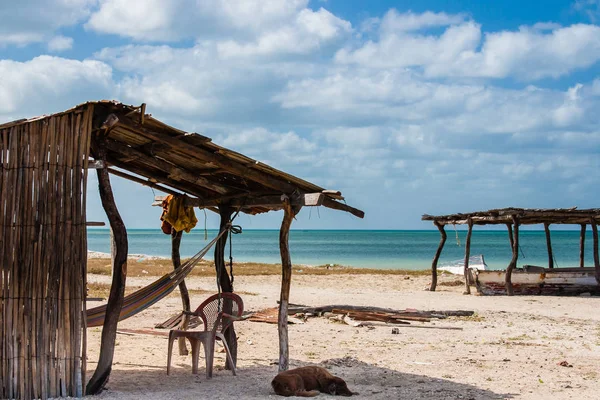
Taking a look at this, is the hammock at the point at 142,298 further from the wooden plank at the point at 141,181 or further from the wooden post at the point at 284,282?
the wooden plank at the point at 141,181

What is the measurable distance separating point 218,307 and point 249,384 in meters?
0.93

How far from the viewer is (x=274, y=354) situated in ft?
25.7

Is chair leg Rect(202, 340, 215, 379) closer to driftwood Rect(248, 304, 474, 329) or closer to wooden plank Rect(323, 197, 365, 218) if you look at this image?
wooden plank Rect(323, 197, 365, 218)

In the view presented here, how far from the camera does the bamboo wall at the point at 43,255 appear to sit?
4.92 metres

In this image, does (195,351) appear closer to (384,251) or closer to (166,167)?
(166,167)

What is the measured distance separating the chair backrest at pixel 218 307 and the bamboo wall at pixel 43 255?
1680 mm

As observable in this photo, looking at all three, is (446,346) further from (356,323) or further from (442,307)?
(442,307)

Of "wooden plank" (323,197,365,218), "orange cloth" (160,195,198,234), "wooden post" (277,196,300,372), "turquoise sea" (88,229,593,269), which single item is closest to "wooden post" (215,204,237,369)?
"orange cloth" (160,195,198,234)

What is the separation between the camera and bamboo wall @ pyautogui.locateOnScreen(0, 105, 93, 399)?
4922 millimetres

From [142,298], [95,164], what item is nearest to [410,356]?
[142,298]

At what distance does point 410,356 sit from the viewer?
7.72 meters

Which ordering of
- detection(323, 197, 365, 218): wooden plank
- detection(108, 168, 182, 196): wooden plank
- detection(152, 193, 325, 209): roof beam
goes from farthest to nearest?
detection(108, 168, 182, 196): wooden plank → detection(323, 197, 365, 218): wooden plank → detection(152, 193, 325, 209): roof beam

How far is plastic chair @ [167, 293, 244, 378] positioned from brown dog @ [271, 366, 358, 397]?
2.72 ft

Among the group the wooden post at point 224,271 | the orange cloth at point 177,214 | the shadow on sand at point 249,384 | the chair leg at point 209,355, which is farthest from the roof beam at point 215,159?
the shadow on sand at point 249,384
